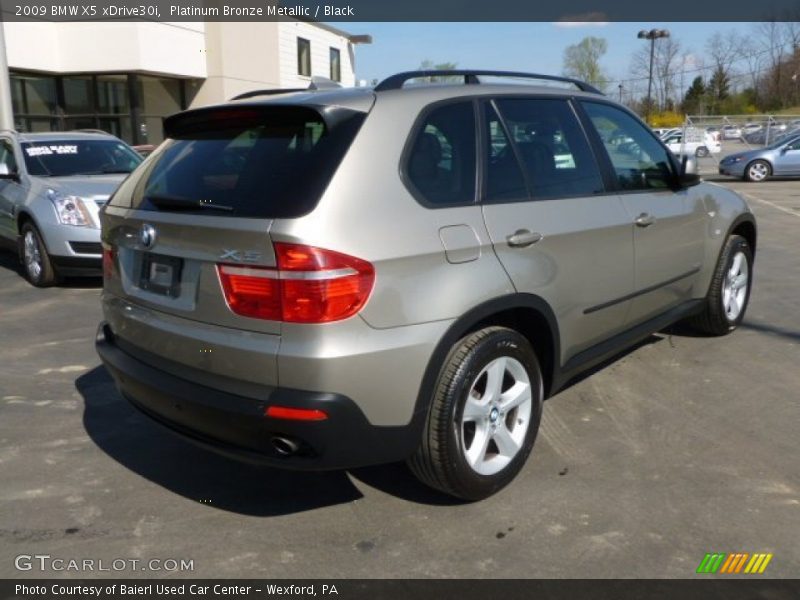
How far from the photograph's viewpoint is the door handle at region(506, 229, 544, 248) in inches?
125

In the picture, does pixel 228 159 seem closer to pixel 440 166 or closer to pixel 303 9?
pixel 440 166

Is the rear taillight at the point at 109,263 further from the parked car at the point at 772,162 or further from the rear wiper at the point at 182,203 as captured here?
the parked car at the point at 772,162

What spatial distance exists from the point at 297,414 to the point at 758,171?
21.2 m

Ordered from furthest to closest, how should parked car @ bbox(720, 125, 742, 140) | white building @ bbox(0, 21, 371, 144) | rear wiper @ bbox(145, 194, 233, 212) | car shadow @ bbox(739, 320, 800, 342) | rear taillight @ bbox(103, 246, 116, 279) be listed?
parked car @ bbox(720, 125, 742, 140)
white building @ bbox(0, 21, 371, 144)
car shadow @ bbox(739, 320, 800, 342)
rear taillight @ bbox(103, 246, 116, 279)
rear wiper @ bbox(145, 194, 233, 212)

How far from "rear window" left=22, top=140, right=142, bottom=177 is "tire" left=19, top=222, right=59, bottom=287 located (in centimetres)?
73

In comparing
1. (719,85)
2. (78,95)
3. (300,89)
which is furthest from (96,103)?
(719,85)

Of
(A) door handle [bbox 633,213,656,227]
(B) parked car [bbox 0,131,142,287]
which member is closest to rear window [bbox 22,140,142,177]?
(B) parked car [bbox 0,131,142,287]

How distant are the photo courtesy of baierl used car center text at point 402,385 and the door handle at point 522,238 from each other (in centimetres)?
2

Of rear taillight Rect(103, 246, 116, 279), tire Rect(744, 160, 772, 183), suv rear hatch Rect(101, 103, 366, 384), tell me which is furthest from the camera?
tire Rect(744, 160, 772, 183)

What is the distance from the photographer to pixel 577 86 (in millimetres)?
4316

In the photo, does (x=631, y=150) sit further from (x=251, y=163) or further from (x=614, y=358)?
(x=251, y=163)

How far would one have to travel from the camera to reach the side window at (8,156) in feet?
27.9

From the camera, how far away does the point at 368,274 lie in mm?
2678

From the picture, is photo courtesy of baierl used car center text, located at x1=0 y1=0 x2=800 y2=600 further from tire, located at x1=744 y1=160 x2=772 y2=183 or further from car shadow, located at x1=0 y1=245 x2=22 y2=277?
tire, located at x1=744 y1=160 x2=772 y2=183
